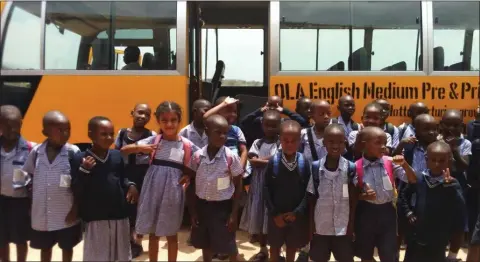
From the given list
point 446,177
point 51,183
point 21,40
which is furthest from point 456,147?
point 21,40

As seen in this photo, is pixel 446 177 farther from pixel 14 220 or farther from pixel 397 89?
pixel 14 220

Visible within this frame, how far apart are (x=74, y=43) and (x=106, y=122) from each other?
209 centimetres

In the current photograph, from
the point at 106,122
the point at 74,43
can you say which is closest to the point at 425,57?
the point at 106,122

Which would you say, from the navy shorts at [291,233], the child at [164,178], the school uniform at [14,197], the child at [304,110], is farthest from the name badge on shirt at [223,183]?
the child at [304,110]

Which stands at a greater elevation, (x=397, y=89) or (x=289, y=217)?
(x=397, y=89)

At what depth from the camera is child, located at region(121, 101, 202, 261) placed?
3047 millimetres

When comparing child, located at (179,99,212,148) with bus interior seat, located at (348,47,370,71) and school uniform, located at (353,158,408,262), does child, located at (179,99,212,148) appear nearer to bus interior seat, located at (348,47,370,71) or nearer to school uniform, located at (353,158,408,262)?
school uniform, located at (353,158,408,262)

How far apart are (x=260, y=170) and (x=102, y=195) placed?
1.27 metres

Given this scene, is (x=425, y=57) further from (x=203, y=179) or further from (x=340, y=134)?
(x=203, y=179)

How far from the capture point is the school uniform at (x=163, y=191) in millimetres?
3055

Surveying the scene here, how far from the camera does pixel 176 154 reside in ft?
10.0

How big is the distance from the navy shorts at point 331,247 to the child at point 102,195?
1294 mm

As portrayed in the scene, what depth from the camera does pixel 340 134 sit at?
9.50ft

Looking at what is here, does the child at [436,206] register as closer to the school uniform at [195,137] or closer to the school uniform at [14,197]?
the school uniform at [195,137]
